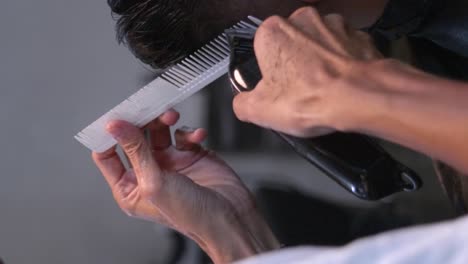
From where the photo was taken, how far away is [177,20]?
3.67 ft

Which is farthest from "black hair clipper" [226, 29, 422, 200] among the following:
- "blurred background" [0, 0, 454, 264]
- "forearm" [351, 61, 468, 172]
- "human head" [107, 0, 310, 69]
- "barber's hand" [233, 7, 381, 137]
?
"blurred background" [0, 0, 454, 264]

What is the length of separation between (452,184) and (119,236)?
2.41ft

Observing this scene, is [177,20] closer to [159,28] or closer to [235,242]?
[159,28]

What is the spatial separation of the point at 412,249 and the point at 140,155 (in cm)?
64

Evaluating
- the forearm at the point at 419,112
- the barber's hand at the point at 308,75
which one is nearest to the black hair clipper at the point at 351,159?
the barber's hand at the point at 308,75

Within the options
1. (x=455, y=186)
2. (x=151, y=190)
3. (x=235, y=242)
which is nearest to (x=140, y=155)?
(x=151, y=190)

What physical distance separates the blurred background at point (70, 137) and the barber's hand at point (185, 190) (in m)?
0.20

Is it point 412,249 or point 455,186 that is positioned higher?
point 412,249

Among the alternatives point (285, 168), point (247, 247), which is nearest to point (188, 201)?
point (247, 247)

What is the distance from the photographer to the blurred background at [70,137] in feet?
4.58

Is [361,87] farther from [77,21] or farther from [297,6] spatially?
[77,21]

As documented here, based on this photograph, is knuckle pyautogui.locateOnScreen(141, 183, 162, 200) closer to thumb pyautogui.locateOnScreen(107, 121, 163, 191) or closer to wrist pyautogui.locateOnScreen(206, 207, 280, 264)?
thumb pyautogui.locateOnScreen(107, 121, 163, 191)

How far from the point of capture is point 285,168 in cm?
137

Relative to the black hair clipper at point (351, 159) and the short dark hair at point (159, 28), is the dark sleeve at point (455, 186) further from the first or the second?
the short dark hair at point (159, 28)
